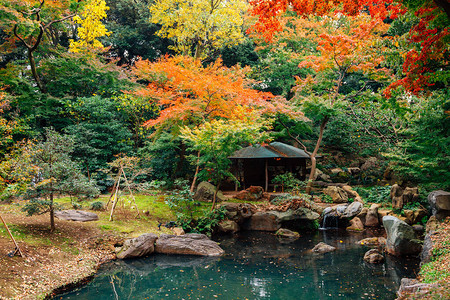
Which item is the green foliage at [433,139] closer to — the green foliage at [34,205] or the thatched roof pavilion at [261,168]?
the thatched roof pavilion at [261,168]

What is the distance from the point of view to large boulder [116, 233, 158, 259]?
23.3ft

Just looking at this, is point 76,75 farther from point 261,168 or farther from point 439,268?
point 439,268

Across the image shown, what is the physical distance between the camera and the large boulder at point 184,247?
299 inches

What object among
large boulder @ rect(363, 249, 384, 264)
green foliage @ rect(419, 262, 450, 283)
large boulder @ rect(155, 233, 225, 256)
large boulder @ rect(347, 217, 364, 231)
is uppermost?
green foliage @ rect(419, 262, 450, 283)

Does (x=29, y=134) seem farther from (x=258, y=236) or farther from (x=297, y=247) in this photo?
(x=297, y=247)

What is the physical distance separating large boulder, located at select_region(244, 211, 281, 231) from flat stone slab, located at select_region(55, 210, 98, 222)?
5.46 metres

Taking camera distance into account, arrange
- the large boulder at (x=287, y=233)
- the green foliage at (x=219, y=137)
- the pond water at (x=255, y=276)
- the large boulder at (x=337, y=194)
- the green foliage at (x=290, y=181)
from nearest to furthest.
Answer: the pond water at (x=255, y=276), the green foliage at (x=219, y=137), the large boulder at (x=287, y=233), the large boulder at (x=337, y=194), the green foliage at (x=290, y=181)

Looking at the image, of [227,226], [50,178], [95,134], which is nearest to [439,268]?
Result: [227,226]

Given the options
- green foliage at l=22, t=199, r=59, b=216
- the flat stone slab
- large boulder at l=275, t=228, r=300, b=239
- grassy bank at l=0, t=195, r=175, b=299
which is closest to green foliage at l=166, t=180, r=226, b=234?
grassy bank at l=0, t=195, r=175, b=299

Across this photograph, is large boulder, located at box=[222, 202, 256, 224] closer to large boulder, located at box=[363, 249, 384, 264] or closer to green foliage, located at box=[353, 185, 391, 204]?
large boulder, located at box=[363, 249, 384, 264]

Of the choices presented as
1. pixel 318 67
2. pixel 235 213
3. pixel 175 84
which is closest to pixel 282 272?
pixel 235 213

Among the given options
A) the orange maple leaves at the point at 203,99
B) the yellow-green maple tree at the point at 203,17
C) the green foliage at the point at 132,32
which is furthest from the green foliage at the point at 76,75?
the green foliage at the point at 132,32

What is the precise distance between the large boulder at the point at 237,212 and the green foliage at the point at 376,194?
5723 millimetres

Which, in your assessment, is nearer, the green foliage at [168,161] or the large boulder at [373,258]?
the large boulder at [373,258]
